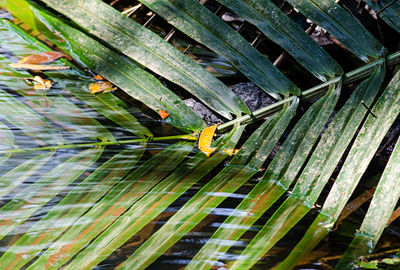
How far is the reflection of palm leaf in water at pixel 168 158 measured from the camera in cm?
106

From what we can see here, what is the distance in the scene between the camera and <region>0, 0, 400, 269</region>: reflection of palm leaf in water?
106 centimetres

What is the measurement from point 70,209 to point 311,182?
29.0 inches

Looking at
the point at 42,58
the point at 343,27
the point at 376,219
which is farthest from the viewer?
the point at 42,58

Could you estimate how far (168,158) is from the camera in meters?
1.46

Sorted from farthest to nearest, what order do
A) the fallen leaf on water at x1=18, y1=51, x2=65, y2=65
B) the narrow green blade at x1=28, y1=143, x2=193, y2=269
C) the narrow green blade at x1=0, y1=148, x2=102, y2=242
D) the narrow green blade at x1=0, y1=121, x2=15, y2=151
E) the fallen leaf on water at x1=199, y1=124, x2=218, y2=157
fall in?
1. the fallen leaf on water at x1=18, y1=51, x2=65, y2=65
2. the fallen leaf on water at x1=199, y1=124, x2=218, y2=157
3. the narrow green blade at x1=0, y1=121, x2=15, y2=151
4. the narrow green blade at x1=0, y1=148, x2=102, y2=242
5. the narrow green blade at x1=28, y1=143, x2=193, y2=269

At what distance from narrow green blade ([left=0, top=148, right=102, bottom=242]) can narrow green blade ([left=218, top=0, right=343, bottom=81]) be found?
2.77 ft

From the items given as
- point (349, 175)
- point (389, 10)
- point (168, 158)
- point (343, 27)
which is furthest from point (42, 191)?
point (389, 10)

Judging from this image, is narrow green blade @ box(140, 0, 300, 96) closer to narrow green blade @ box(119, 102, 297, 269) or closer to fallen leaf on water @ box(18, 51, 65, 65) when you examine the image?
narrow green blade @ box(119, 102, 297, 269)

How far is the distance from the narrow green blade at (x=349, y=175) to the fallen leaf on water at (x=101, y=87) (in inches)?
43.8

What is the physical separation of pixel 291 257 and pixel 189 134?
683 millimetres

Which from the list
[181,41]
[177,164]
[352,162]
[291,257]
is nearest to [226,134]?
[177,164]

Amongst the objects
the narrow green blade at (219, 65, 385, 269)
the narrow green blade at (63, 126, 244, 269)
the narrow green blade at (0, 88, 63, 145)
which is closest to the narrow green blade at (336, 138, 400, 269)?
the narrow green blade at (219, 65, 385, 269)

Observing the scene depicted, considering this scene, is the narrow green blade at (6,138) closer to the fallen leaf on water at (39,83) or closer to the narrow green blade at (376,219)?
the fallen leaf on water at (39,83)

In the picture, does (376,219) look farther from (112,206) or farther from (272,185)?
(112,206)
